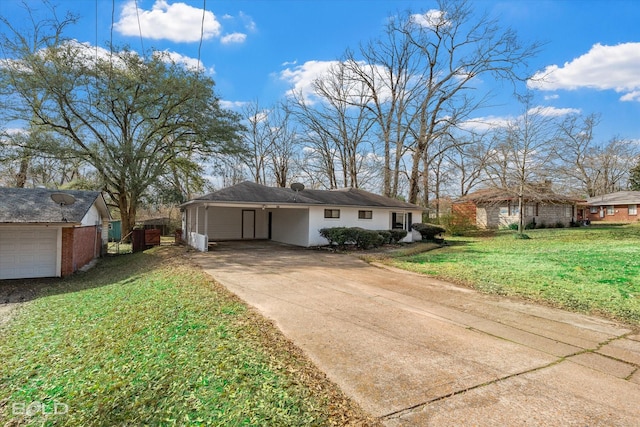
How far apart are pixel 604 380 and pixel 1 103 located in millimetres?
23573

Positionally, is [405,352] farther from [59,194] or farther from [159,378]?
[59,194]

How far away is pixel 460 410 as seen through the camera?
2828 mm

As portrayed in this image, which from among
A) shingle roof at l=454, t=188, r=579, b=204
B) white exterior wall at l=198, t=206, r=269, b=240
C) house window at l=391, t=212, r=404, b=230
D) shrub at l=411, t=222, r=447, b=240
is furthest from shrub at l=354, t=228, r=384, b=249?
shingle roof at l=454, t=188, r=579, b=204

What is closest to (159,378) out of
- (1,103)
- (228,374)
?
(228,374)

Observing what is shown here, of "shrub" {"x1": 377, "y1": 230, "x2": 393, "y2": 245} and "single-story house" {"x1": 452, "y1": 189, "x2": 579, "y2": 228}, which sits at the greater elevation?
"single-story house" {"x1": 452, "y1": 189, "x2": 579, "y2": 228}

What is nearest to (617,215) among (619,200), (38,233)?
(619,200)

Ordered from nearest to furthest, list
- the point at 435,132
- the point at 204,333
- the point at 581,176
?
the point at 204,333 < the point at 435,132 < the point at 581,176

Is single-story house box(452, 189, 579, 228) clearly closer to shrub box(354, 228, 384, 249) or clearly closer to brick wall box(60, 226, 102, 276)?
shrub box(354, 228, 384, 249)

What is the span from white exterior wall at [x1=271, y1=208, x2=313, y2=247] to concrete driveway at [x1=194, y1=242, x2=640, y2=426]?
30.3 ft

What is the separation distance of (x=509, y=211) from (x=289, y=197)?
67.6 ft

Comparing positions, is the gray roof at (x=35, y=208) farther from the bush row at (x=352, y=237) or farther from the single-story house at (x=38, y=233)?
the bush row at (x=352, y=237)

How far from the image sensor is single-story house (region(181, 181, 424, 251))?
1541 centimetres

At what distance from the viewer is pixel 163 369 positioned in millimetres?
3605

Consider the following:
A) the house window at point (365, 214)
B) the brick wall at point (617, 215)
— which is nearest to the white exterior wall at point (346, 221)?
the house window at point (365, 214)
